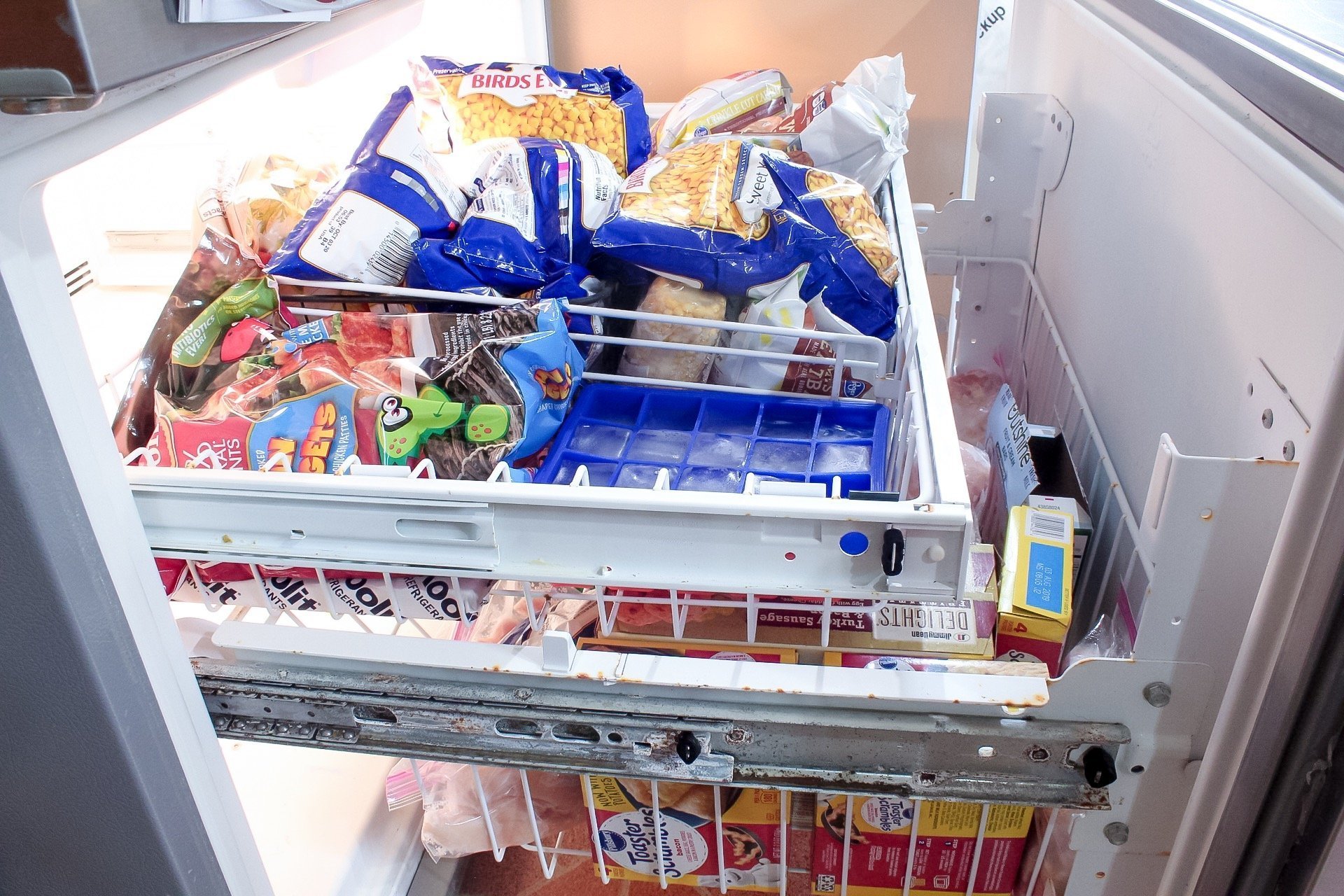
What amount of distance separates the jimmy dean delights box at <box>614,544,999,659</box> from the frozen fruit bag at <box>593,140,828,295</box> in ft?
1.03

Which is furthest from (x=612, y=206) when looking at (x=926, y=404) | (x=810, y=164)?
(x=926, y=404)

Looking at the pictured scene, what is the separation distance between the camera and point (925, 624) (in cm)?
84

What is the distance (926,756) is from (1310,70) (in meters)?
0.54

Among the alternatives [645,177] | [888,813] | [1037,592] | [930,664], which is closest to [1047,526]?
[1037,592]

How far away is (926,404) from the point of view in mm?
758

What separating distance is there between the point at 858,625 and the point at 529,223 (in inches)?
20.3

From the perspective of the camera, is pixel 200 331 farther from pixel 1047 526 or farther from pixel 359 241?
pixel 1047 526

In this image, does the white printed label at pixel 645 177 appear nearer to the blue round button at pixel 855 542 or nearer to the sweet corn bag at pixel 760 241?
the sweet corn bag at pixel 760 241

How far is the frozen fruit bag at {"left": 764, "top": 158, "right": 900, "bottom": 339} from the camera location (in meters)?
0.93

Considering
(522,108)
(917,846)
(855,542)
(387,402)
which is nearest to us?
(855,542)

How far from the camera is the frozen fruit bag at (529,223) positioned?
36.9 inches

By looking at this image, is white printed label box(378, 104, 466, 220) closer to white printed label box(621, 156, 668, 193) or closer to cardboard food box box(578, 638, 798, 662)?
white printed label box(621, 156, 668, 193)

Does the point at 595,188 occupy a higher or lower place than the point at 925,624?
higher

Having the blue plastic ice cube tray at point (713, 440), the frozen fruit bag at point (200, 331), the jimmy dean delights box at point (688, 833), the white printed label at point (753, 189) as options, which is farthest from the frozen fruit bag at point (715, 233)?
the jimmy dean delights box at point (688, 833)
